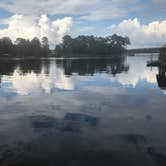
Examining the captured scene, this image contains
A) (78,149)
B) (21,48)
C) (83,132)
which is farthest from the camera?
(21,48)

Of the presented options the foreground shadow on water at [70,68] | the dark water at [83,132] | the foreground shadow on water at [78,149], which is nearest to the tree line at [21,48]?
the foreground shadow on water at [70,68]

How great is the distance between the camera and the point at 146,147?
10.6 meters

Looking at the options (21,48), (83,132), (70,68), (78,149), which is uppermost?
(21,48)

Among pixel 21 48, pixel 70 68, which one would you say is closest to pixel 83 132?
pixel 70 68

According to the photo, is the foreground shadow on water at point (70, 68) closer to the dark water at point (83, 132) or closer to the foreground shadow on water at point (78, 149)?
the dark water at point (83, 132)

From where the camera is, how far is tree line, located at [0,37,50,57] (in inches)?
6152

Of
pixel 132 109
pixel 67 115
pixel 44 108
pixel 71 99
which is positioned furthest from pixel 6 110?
pixel 132 109

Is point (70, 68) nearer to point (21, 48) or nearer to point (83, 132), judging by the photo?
point (83, 132)

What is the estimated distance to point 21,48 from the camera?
168m

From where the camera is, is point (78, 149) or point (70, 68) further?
point (70, 68)

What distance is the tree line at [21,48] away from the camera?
156 metres

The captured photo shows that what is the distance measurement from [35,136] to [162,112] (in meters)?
9.71

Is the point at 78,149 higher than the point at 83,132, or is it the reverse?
the point at 83,132

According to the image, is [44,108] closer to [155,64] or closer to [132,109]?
[132,109]
